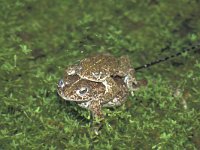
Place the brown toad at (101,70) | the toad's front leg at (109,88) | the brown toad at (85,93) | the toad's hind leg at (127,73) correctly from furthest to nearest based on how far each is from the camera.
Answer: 1. the toad's hind leg at (127,73)
2. the toad's front leg at (109,88)
3. the brown toad at (101,70)
4. the brown toad at (85,93)

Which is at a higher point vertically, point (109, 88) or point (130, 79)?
point (109, 88)

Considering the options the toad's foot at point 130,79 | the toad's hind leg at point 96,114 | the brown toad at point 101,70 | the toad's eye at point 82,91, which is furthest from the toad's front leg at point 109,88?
the toad's foot at point 130,79

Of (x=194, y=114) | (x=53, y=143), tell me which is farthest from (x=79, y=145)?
(x=194, y=114)

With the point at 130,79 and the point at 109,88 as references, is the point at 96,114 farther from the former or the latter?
the point at 130,79

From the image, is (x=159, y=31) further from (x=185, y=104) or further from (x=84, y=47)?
(x=185, y=104)

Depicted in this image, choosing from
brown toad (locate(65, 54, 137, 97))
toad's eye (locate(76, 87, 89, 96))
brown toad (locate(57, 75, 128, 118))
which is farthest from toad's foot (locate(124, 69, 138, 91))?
toad's eye (locate(76, 87, 89, 96))

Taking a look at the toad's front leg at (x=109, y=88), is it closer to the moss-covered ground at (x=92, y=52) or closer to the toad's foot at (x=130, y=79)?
the moss-covered ground at (x=92, y=52)

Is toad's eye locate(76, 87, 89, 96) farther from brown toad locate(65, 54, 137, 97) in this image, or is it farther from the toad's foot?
the toad's foot

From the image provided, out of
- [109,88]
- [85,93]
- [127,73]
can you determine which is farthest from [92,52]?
[85,93]
